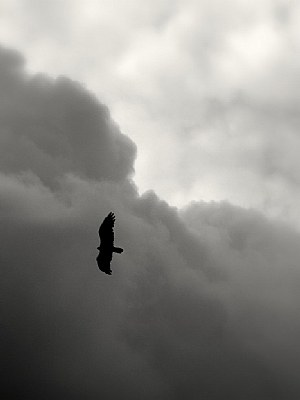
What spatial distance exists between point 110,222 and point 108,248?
2839 mm

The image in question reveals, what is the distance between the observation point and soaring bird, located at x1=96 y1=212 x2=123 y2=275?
57062 millimetres

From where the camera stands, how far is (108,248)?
191 ft

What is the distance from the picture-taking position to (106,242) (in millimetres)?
58031

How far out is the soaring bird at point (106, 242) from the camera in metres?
57.1

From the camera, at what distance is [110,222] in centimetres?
5716
